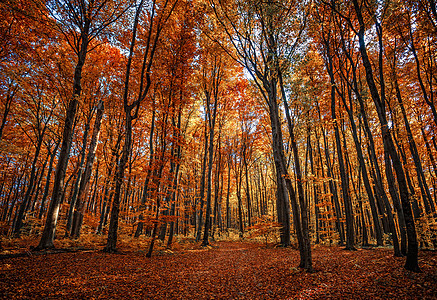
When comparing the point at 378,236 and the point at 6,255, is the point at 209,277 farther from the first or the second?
the point at 378,236

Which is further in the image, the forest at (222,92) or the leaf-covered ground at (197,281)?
the forest at (222,92)

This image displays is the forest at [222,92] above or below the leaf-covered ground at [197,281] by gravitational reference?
above

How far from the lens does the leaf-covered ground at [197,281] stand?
12.3 feet

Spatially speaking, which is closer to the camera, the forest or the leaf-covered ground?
the leaf-covered ground

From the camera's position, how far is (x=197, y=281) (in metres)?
5.32

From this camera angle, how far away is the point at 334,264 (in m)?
6.30

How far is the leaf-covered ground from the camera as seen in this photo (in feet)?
12.3

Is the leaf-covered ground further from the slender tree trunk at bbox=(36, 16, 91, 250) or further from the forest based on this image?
the slender tree trunk at bbox=(36, 16, 91, 250)

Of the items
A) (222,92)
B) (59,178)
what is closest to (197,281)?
(59,178)

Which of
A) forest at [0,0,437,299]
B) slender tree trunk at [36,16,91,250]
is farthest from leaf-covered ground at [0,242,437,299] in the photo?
slender tree trunk at [36,16,91,250]

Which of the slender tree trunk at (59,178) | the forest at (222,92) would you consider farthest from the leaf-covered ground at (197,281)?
the slender tree trunk at (59,178)

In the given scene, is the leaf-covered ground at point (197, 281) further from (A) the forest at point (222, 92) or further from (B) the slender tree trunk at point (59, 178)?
(B) the slender tree trunk at point (59, 178)

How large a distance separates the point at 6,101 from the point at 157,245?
12.1 meters

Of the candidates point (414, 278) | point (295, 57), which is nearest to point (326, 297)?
point (414, 278)
